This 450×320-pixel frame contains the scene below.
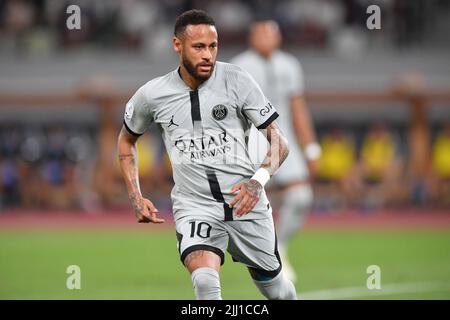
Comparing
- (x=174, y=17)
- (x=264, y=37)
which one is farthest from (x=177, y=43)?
(x=174, y=17)

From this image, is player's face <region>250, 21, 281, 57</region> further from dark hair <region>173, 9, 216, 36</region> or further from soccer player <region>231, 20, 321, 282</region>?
dark hair <region>173, 9, 216, 36</region>

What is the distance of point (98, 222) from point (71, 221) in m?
0.67

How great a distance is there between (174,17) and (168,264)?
15.3m

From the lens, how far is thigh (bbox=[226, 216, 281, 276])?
6.61 meters

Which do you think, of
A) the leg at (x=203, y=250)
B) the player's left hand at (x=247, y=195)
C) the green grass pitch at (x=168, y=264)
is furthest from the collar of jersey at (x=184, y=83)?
the green grass pitch at (x=168, y=264)

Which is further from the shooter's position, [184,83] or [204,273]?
[184,83]

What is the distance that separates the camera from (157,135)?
81.5 feet

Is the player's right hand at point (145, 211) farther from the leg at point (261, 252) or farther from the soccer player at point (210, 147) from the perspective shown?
the leg at point (261, 252)

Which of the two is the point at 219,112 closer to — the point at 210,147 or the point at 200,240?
the point at 210,147

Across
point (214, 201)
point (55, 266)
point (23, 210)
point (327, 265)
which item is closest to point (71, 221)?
point (23, 210)

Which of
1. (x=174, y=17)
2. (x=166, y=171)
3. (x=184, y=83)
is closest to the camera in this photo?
(x=184, y=83)
